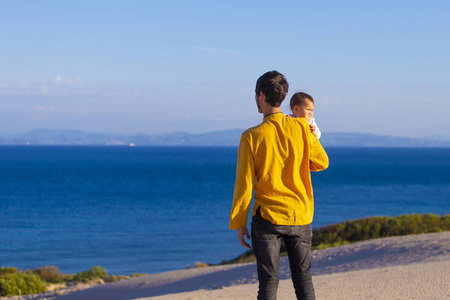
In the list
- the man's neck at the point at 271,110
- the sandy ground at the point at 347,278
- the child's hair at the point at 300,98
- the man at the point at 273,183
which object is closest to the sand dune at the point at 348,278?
the sandy ground at the point at 347,278

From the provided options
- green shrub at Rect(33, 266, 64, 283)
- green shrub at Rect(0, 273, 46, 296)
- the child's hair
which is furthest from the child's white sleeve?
green shrub at Rect(33, 266, 64, 283)

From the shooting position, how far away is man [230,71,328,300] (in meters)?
3.74

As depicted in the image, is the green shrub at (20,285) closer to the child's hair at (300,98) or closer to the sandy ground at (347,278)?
the sandy ground at (347,278)

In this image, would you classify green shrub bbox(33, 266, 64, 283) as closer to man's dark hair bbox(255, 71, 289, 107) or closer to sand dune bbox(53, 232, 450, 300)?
sand dune bbox(53, 232, 450, 300)

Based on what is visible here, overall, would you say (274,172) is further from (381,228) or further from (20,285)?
(381,228)

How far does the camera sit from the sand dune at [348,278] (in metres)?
7.06

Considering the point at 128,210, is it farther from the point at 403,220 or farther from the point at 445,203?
the point at 403,220

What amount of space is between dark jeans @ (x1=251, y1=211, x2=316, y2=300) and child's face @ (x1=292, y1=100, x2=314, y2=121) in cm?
84

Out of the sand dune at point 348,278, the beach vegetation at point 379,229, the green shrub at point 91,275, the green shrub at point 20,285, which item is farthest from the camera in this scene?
the beach vegetation at point 379,229

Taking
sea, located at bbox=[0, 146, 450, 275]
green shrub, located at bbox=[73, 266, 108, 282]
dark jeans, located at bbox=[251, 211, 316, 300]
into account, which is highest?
dark jeans, located at bbox=[251, 211, 316, 300]

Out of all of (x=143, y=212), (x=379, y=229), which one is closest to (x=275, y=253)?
(x=379, y=229)

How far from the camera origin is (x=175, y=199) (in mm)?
57594

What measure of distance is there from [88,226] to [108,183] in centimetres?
4144

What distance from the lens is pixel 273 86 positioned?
3752 millimetres
